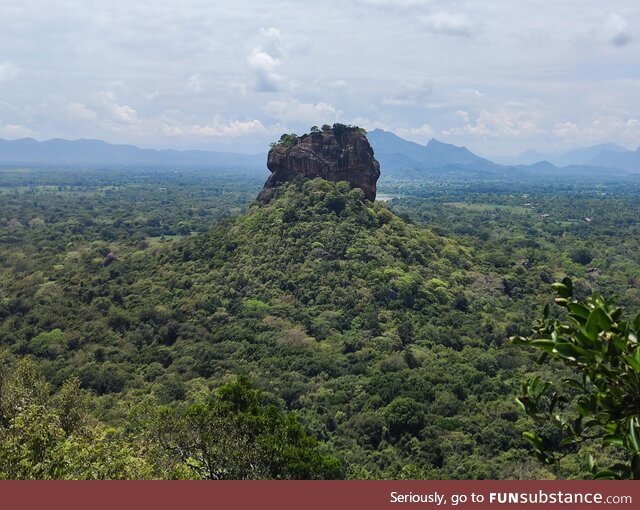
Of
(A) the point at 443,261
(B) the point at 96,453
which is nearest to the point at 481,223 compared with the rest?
(A) the point at 443,261

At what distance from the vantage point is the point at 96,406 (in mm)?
28891

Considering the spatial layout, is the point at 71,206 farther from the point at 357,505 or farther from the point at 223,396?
the point at 357,505

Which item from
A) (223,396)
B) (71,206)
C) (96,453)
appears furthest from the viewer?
(71,206)

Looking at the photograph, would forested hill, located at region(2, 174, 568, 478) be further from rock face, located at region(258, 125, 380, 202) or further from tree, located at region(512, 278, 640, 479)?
tree, located at region(512, 278, 640, 479)

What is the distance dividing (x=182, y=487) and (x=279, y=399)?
80.7 feet

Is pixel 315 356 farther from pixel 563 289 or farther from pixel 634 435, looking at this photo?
pixel 634 435

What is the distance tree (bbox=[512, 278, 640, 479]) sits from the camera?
4.01 meters

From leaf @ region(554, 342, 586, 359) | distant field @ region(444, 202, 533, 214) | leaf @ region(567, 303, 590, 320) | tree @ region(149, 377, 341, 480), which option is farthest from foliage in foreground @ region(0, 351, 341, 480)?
distant field @ region(444, 202, 533, 214)

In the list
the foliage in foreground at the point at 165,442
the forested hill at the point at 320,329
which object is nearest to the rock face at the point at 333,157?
the forested hill at the point at 320,329

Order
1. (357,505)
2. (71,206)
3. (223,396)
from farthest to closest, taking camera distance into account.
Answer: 1. (71,206)
2. (223,396)
3. (357,505)

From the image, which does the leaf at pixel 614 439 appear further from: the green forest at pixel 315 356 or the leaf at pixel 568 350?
the leaf at pixel 568 350

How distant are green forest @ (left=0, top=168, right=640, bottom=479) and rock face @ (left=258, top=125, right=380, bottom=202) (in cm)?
205

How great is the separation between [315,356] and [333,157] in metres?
27.3

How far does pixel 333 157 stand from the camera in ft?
186
